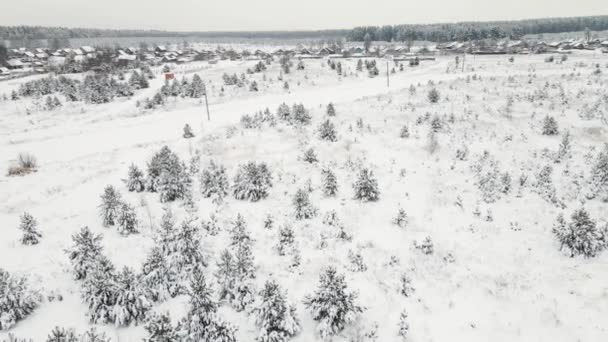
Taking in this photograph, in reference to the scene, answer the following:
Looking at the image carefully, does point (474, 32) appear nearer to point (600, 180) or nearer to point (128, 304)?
point (600, 180)

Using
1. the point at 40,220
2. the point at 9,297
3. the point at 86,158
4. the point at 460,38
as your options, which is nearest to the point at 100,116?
the point at 86,158

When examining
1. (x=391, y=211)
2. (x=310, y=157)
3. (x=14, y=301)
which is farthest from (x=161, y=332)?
(x=310, y=157)

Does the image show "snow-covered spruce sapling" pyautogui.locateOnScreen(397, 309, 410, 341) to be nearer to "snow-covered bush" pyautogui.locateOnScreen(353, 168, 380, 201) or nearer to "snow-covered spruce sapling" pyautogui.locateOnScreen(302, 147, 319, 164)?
"snow-covered bush" pyautogui.locateOnScreen(353, 168, 380, 201)

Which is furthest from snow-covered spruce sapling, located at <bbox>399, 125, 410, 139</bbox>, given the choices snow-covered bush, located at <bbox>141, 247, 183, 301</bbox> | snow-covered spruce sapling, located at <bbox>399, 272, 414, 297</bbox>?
snow-covered bush, located at <bbox>141, 247, 183, 301</bbox>

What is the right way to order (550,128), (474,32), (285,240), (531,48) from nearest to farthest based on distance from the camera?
(285,240)
(550,128)
(531,48)
(474,32)

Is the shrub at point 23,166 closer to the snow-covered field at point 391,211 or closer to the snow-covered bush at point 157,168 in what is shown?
the snow-covered field at point 391,211

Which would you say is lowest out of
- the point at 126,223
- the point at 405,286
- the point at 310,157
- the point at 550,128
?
the point at 405,286

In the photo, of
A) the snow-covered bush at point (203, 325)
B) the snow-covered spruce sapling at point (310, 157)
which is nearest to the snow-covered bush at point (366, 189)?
the snow-covered spruce sapling at point (310, 157)
